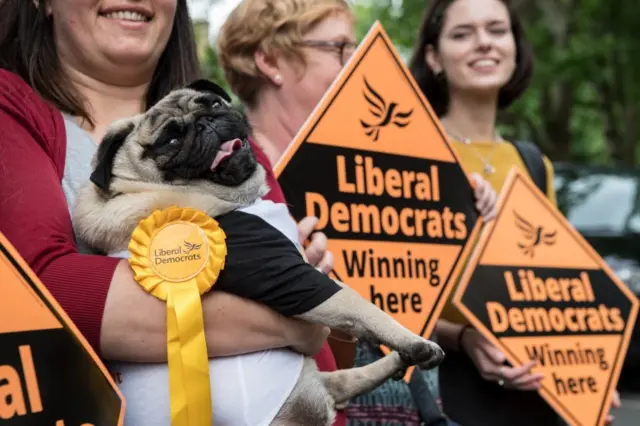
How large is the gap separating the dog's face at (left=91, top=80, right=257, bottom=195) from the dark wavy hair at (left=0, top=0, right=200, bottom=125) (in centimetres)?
24

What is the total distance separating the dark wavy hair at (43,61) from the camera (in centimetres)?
237

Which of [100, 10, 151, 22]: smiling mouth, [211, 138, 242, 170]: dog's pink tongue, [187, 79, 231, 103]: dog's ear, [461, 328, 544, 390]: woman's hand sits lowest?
[461, 328, 544, 390]: woman's hand

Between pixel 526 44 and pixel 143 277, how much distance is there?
272cm

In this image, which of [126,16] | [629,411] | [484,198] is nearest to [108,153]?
[126,16]

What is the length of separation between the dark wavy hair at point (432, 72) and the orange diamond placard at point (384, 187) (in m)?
0.80

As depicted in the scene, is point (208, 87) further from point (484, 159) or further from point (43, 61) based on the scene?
point (484, 159)

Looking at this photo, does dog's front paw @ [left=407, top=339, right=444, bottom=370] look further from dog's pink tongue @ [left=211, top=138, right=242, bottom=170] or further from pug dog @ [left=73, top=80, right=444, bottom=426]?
dog's pink tongue @ [left=211, top=138, right=242, bottom=170]

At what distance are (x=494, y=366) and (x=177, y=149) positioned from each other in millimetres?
1743

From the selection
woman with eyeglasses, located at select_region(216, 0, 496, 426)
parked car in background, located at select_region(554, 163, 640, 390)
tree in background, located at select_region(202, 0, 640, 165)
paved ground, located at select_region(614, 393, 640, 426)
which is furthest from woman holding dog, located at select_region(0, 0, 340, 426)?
tree in background, located at select_region(202, 0, 640, 165)

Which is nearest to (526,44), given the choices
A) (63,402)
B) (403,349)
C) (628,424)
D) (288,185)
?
(288,185)

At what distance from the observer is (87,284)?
198 centimetres

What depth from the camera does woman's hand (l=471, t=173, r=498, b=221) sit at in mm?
3381

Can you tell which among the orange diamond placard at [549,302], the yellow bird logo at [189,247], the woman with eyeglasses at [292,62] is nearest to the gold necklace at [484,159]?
the orange diamond placard at [549,302]

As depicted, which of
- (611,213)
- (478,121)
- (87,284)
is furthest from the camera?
(611,213)
